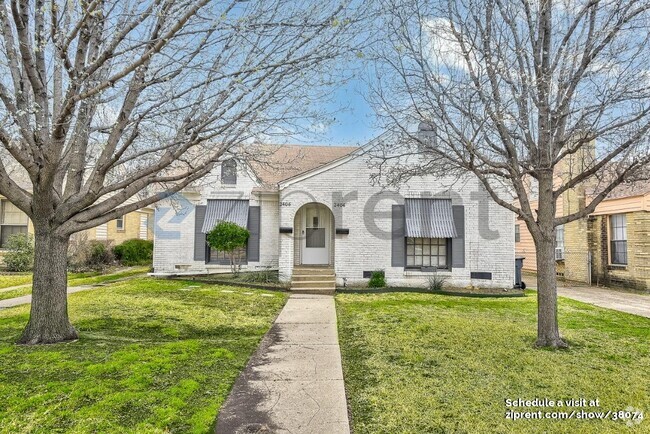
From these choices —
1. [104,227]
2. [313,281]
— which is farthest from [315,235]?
[104,227]

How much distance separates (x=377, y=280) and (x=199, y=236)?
7.03 m

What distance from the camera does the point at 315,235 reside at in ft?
52.7

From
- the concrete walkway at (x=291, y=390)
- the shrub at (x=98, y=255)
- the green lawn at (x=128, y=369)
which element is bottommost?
the concrete walkway at (x=291, y=390)

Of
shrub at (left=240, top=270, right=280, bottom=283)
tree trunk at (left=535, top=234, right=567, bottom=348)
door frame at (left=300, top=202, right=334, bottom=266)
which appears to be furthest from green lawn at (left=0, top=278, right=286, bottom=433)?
door frame at (left=300, top=202, right=334, bottom=266)

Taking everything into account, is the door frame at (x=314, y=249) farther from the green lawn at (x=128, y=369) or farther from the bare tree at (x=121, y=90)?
the bare tree at (x=121, y=90)

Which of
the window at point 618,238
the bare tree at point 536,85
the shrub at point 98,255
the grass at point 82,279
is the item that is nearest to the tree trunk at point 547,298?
the bare tree at point 536,85

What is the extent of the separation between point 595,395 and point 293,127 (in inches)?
224

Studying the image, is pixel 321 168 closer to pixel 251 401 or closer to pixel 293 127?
pixel 293 127

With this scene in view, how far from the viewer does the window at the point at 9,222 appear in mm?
19516

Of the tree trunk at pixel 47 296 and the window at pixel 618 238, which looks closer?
the tree trunk at pixel 47 296

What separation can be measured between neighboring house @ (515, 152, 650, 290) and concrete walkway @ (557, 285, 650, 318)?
908 mm

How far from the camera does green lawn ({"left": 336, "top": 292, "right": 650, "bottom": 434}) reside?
3.83 meters

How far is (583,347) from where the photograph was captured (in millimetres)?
6449

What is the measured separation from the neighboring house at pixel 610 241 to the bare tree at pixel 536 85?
8.11m
